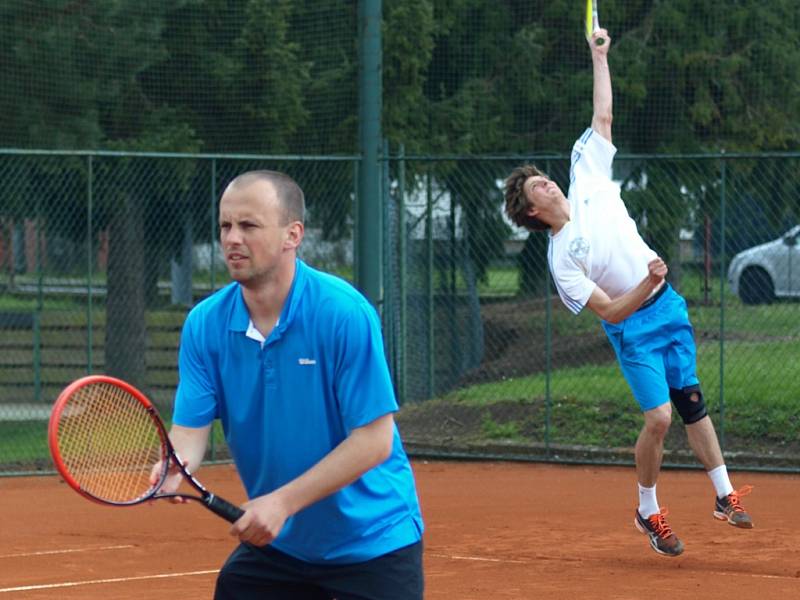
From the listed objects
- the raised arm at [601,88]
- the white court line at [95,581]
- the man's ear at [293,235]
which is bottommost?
the white court line at [95,581]

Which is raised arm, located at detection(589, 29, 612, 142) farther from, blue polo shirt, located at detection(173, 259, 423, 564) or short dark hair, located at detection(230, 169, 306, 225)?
short dark hair, located at detection(230, 169, 306, 225)

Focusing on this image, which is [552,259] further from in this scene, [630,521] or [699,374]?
[699,374]

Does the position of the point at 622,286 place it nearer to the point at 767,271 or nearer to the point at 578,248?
the point at 578,248

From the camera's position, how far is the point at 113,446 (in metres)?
4.15

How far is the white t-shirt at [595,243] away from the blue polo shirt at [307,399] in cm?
341

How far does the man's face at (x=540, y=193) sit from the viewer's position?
7.26 meters

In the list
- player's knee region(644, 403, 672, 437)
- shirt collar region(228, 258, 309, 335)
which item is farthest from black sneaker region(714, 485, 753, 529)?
shirt collar region(228, 258, 309, 335)

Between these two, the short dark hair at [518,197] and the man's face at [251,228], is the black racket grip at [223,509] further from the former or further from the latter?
the short dark hair at [518,197]

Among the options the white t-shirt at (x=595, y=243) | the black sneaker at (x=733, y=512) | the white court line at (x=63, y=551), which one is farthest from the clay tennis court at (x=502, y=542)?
the white t-shirt at (x=595, y=243)

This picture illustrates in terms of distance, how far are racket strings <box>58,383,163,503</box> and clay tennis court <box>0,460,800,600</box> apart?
3.12 metres

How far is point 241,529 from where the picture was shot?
3.49m

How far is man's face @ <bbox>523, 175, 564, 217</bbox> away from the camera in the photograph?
726 cm

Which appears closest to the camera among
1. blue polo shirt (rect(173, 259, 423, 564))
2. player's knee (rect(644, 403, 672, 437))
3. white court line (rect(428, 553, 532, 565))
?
blue polo shirt (rect(173, 259, 423, 564))

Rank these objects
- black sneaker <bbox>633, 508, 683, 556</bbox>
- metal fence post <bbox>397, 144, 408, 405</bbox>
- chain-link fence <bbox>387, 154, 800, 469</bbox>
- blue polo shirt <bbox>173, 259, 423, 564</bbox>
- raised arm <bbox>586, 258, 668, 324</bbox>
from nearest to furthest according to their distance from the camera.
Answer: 1. blue polo shirt <bbox>173, 259, 423, 564</bbox>
2. raised arm <bbox>586, 258, 668, 324</bbox>
3. black sneaker <bbox>633, 508, 683, 556</bbox>
4. chain-link fence <bbox>387, 154, 800, 469</bbox>
5. metal fence post <bbox>397, 144, 408, 405</bbox>
